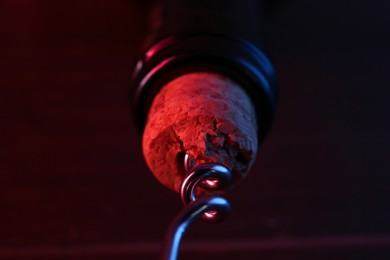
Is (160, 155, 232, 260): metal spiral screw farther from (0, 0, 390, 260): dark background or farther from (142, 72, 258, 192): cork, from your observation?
(0, 0, 390, 260): dark background

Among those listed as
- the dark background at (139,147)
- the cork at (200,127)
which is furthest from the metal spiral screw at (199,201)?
the dark background at (139,147)

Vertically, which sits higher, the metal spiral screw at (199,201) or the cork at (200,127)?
the cork at (200,127)

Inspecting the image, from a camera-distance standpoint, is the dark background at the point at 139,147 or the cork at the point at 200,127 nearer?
the cork at the point at 200,127

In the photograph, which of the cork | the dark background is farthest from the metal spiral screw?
the dark background

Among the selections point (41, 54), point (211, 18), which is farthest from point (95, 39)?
point (211, 18)

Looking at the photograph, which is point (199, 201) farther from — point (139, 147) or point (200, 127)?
point (139, 147)

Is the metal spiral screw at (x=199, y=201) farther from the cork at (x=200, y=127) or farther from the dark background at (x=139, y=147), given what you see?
the dark background at (x=139, y=147)
